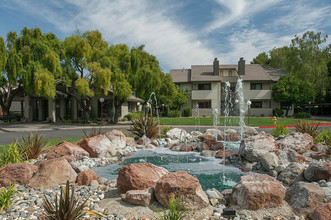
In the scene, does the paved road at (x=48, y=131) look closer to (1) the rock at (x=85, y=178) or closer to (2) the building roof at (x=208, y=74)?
(1) the rock at (x=85, y=178)

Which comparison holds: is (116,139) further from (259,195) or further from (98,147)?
(259,195)

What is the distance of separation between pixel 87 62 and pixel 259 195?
21698 millimetres

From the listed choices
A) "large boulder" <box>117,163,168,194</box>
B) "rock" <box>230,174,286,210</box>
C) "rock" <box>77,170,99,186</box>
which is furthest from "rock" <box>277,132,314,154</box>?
"rock" <box>77,170,99,186</box>

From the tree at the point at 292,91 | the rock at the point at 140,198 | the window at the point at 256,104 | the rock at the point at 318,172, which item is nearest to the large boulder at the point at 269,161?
the rock at the point at 318,172

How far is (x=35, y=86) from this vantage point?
18.5 meters

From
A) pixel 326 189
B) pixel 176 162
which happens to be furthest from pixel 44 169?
pixel 326 189

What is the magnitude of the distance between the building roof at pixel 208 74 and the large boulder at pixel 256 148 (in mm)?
31035

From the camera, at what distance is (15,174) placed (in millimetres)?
5270

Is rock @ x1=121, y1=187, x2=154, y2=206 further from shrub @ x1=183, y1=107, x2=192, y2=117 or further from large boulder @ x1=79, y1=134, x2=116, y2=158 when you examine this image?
shrub @ x1=183, y1=107, x2=192, y2=117

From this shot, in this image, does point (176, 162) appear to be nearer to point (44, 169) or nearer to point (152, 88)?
point (44, 169)

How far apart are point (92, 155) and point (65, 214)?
5.65m

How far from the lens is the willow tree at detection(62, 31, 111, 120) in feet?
67.2

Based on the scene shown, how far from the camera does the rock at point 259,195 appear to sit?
395cm

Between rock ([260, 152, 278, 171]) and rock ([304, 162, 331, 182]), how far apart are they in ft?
4.77
